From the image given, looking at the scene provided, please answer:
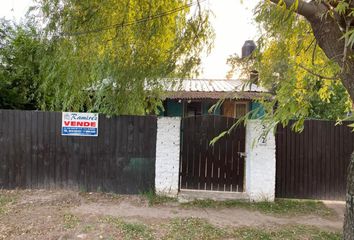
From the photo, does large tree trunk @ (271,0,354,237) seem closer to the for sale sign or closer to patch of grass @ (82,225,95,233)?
patch of grass @ (82,225,95,233)

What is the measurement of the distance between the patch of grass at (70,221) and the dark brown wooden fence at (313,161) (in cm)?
431

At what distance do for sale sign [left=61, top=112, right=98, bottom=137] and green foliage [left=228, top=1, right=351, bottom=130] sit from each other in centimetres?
351

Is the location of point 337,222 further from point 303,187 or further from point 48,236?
Result: point 48,236

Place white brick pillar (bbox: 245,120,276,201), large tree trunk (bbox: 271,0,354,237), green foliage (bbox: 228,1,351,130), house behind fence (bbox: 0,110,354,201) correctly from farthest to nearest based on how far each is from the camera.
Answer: house behind fence (bbox: 0,110,354,201) → white brick pillar (bbox: 245,120,276,201) → large tree trunk (bbox: 271,0,354,237) → green foliage (bbox: 228,1,351,130)

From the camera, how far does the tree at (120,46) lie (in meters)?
5.59

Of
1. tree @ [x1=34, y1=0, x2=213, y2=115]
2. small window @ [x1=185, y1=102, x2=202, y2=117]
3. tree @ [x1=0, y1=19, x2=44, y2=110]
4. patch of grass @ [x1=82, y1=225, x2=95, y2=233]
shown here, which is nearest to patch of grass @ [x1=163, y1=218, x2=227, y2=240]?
patch of grass @ [x1=82, y1=225, x2=95, y2=233]

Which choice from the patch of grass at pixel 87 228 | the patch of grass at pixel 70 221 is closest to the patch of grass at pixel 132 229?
the patch of grass at pixel 87 228

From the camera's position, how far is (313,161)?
6930 millimetres

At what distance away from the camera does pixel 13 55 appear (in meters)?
10.3

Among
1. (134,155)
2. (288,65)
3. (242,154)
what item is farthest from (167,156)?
(288,65)

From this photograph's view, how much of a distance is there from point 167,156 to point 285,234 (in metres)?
2.82

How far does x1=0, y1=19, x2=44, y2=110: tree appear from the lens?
986 centimetres

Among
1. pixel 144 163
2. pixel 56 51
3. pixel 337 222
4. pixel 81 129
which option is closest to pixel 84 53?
pixel 56 51

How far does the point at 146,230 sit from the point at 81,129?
116 inches
